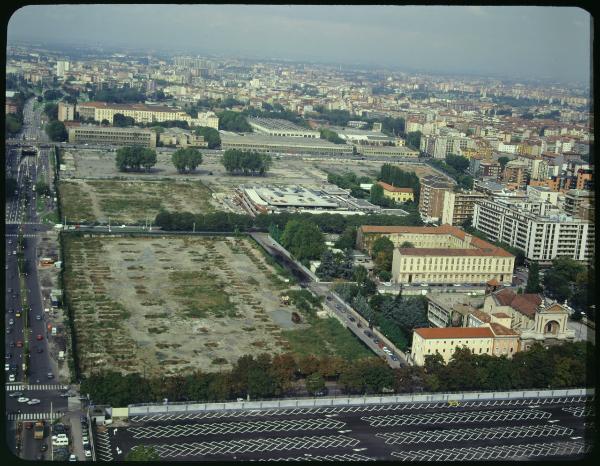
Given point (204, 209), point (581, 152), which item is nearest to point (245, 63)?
point (581, 152)

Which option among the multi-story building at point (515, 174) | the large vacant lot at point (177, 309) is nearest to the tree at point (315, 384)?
the large vacant lot at point (177, 309)

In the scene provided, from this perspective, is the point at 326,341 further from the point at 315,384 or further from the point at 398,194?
the point at 398,194

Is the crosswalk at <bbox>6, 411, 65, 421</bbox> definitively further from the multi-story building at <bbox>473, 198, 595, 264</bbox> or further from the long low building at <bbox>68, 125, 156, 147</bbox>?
the long low building at <bbox>68, 125, 156, 147</bbox>

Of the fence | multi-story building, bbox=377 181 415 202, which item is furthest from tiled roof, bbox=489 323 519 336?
multi-story building, bbox=377 181 415 202

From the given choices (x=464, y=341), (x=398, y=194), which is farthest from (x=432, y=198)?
(x=464, y=341)

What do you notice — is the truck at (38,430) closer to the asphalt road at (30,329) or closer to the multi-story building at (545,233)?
the asphalt road at (30,329)

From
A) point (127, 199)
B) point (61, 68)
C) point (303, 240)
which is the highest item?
point (61, 68)
